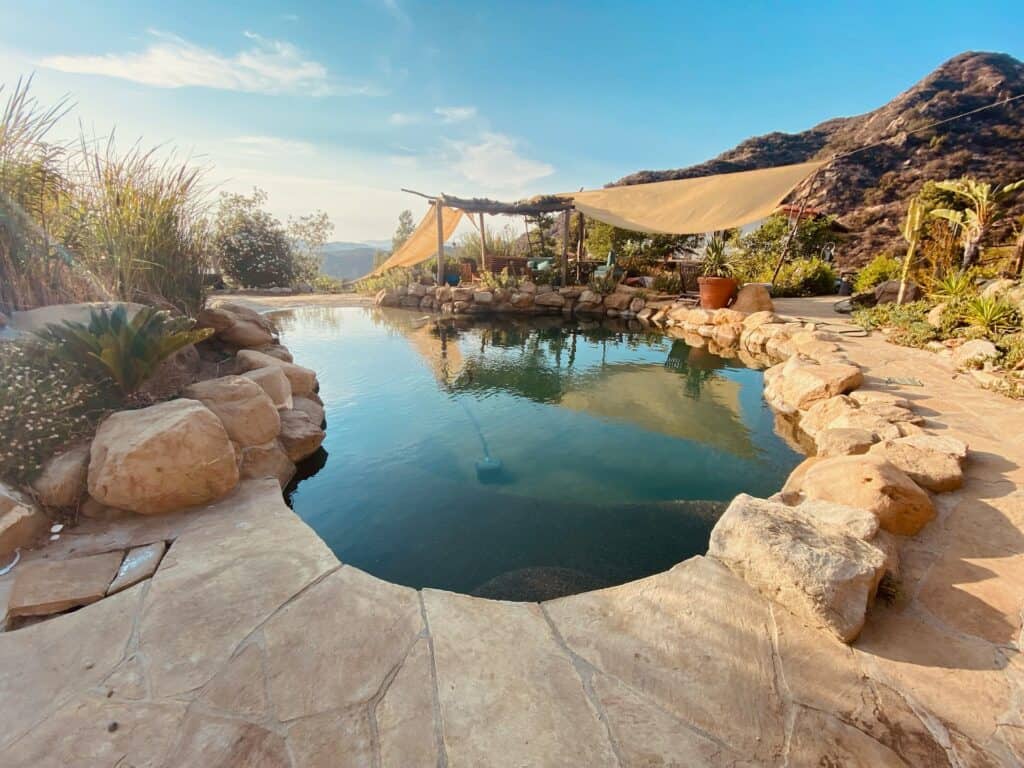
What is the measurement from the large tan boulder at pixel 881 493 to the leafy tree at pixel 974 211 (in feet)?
22.5

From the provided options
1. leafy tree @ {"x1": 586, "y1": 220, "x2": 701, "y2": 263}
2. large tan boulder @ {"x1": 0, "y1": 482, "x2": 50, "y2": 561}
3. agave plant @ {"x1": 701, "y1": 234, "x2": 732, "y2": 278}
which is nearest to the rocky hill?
leafy tree @ {"x1": 586, "y1": 220, "x2": 701, "y2": 263}

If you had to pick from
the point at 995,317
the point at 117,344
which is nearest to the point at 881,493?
the point at 117,344

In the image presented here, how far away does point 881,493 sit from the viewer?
1.66 meters

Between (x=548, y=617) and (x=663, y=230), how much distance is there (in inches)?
287

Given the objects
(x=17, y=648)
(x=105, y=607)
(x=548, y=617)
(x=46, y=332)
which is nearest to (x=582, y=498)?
(x=548, y=617)

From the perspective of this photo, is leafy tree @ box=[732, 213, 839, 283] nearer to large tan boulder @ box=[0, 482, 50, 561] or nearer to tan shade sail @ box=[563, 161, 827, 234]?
tan shade sail @ box=[563, 161, 827, 234]

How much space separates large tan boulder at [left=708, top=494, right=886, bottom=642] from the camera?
1203mm

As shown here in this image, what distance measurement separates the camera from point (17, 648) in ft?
3.73

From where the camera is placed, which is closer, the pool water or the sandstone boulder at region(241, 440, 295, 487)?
the pool water

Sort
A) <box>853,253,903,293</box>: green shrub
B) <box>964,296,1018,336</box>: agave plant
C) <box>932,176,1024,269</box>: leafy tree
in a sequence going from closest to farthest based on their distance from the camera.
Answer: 1. <box>964,296,1018,336</box>: agave plant
2. <box>932,176,1024,269</box>: leafy tree
3. <box>853,253,903,293</box>: green shrub

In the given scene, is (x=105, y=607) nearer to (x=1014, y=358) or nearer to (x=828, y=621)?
(x=828, y=621)

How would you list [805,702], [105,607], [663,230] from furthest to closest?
[663,230]
[105,607]
[805,702]

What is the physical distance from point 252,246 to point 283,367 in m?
11.2

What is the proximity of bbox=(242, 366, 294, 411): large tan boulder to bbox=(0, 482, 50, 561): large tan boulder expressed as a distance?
1.32 metres
